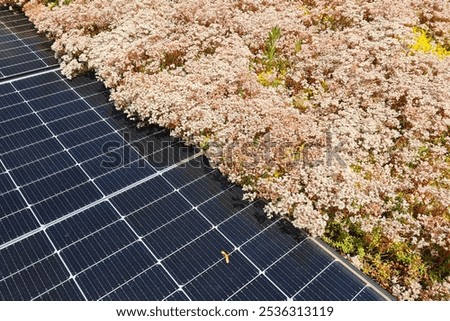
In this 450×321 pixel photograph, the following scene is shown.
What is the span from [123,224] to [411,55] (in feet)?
39.6

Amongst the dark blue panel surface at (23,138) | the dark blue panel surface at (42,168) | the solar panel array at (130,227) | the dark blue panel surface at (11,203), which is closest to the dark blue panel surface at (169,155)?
the solar panel array at (130,227)

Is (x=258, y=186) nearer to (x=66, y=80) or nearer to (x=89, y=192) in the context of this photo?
(x=89, y=192)

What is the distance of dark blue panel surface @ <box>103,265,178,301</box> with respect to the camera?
7.20 meters

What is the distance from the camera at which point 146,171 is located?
31.9ft

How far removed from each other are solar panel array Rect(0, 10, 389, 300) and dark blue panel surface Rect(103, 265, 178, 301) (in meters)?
0.02

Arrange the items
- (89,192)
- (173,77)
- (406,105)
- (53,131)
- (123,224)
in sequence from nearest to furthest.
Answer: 1. (123,224)
2. (89,192)
3. (53,131)
4. (406,105)
5. (173,77)

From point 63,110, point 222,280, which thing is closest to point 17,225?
point 63,110

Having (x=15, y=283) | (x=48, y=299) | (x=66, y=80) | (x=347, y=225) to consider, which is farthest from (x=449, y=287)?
(x=66, y=80)

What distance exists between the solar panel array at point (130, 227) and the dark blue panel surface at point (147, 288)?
0.02 meters

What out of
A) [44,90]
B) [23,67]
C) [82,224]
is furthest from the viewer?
[23,67]

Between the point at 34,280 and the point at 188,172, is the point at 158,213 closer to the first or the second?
the point at 188,172

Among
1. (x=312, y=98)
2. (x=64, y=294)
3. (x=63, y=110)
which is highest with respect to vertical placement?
(x=312, y=98)

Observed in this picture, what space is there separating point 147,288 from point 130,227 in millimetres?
1572

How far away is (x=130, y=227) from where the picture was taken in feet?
27.6
